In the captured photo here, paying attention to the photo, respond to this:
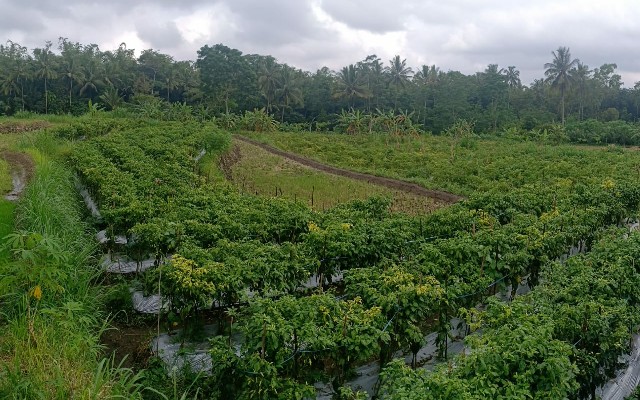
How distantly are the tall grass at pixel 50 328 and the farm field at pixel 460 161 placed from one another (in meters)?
16.8

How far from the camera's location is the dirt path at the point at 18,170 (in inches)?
574

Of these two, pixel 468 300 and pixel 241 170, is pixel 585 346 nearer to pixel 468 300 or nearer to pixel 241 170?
pixel 468 300

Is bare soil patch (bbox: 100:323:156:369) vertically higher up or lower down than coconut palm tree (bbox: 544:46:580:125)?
lower down

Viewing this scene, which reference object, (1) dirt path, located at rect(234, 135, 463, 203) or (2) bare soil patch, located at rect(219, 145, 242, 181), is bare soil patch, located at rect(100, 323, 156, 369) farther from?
(2) bare soil patch, located at rect(219, 145, 242, 181)

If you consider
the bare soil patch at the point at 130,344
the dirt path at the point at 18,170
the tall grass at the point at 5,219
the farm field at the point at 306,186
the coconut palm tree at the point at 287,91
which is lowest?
the bare soil patch at the point at 130,344

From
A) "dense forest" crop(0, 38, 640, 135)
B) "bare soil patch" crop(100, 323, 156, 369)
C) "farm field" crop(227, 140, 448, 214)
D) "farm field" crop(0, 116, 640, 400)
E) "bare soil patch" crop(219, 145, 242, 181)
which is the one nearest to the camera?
"farm field" crop(0, 116, 640, 400)

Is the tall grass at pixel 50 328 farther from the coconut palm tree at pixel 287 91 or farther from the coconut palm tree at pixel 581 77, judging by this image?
the coconut palm tree at pixel 581 77

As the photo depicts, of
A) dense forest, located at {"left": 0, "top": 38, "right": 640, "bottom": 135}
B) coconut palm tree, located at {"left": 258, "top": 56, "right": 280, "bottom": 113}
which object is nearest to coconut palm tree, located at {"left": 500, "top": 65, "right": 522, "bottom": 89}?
dense forest, located at {"left": 0, "top": 38, "right": 640, "bottom": 135}

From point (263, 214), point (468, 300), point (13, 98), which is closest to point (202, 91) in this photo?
point (13, 98)

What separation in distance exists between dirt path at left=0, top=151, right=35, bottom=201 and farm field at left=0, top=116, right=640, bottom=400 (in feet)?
3.68

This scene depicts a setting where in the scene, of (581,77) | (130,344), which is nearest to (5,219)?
(130,344)

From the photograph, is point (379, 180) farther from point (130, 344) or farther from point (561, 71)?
point (561, 71)

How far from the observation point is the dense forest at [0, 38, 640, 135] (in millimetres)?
56250

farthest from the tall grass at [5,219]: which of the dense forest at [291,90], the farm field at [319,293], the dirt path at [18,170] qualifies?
the dense forest at [291,90]
